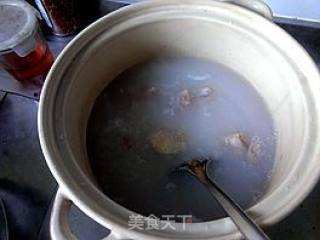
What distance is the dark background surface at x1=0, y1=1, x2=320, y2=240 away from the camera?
679 mm

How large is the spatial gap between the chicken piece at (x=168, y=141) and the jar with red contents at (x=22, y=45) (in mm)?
313

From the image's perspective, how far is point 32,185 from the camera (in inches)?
29.8

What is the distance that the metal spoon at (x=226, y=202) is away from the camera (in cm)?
42

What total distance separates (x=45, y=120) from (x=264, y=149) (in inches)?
12.6

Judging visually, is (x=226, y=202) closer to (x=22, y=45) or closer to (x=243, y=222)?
(x=243, y=222)

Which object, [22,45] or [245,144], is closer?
[245,144]

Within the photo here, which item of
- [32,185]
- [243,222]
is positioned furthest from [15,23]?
[243,222]

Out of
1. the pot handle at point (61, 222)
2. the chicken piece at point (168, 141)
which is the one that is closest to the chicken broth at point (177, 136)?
the chicken piece at point (168, 141)

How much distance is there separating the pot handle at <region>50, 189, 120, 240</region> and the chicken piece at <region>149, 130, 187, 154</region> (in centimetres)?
18

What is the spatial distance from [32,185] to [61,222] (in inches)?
12.0

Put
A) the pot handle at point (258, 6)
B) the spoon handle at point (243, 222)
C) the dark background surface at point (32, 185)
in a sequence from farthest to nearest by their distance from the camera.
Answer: the dark background surface at point (32, 185), the pot handle at point (258, 6), the spoon handle at point (243, 222)

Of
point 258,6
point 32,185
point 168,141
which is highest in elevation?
point 258,6

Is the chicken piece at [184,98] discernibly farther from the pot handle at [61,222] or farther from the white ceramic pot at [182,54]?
the pot handle at [61,222]

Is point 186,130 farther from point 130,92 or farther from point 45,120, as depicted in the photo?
point 45,120
